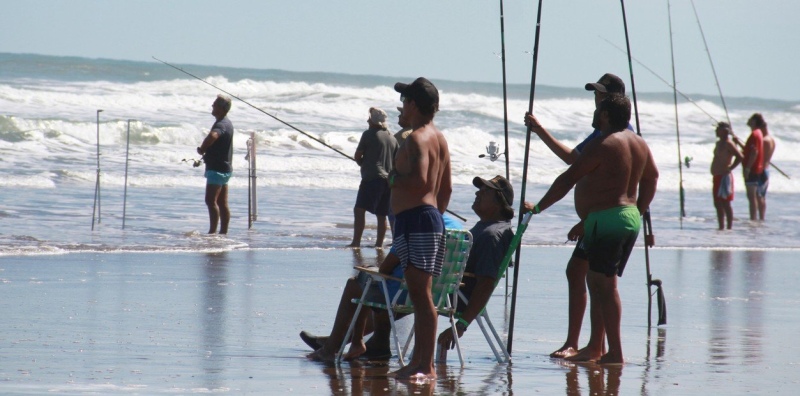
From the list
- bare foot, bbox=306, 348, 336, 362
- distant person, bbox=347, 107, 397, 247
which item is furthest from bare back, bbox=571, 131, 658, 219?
distant person, bbox=347, 107, 397, 247

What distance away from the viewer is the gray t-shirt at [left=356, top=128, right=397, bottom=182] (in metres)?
11.9

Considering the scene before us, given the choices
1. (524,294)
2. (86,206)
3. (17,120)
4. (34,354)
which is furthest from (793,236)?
(17,120)

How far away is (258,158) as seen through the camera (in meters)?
24.3

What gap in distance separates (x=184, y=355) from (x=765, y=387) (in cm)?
265

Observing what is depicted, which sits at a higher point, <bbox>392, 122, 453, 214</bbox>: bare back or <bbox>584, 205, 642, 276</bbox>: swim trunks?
<bbox>392, 122, 453, 214</bbox>: bare back

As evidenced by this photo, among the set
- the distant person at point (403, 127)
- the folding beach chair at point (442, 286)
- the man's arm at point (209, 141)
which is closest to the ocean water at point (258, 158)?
the man's arm at point (209, 141)

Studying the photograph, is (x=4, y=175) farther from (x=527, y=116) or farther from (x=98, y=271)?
(x=527, y=116)

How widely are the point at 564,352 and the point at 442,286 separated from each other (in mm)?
902

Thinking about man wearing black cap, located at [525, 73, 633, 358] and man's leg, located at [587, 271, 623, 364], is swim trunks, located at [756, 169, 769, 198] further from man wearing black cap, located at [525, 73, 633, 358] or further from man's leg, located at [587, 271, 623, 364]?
man's leg, located at [587, 271, 623, 364]

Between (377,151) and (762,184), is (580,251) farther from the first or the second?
(762,184)

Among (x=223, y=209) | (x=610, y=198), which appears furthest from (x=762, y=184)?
(x=610, y=198)

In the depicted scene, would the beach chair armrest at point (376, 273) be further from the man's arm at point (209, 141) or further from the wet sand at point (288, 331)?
the man's arm at point (209, 141)

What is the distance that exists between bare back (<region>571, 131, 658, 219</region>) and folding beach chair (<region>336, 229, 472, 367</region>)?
0.65 m

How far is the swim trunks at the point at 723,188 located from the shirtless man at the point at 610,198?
1022 centimetres
